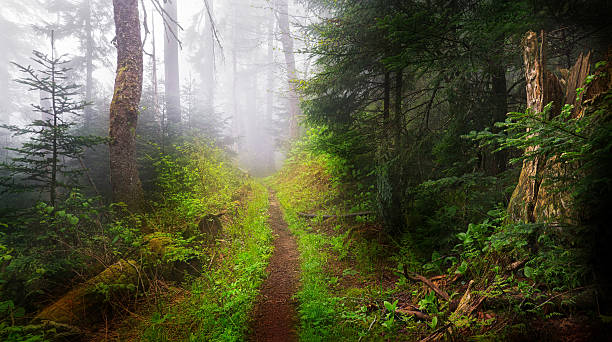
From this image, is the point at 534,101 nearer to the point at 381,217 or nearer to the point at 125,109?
the point at 381,217

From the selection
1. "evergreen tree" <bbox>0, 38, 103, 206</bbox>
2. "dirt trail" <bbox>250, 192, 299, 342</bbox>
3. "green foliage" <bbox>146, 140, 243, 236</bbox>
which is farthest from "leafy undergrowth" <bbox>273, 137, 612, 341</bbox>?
"evergreen tree" <bbox>0, 38, 103, 206</bbox>

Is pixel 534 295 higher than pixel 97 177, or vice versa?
pixel 97 177

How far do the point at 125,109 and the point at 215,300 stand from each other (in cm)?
538

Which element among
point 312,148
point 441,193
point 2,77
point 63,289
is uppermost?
point 2,77

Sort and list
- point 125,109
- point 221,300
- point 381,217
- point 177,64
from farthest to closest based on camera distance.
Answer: point 177,64 < point 125,109 < point 381,217 < point 221,300

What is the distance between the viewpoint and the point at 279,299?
4.07 m

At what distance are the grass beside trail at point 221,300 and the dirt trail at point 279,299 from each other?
0.16 metres

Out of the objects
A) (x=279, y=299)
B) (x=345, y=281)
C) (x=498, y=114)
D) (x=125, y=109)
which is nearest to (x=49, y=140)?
(x=125, y=109)

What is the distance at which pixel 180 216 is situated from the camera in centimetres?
611

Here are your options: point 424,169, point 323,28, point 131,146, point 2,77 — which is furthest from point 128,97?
point 2,77

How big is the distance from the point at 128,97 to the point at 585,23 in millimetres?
8846

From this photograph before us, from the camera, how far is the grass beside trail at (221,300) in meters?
3.26

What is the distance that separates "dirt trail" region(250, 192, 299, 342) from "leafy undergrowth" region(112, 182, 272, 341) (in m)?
0.18

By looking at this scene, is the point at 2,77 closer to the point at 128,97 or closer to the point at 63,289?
the point at 128,97
